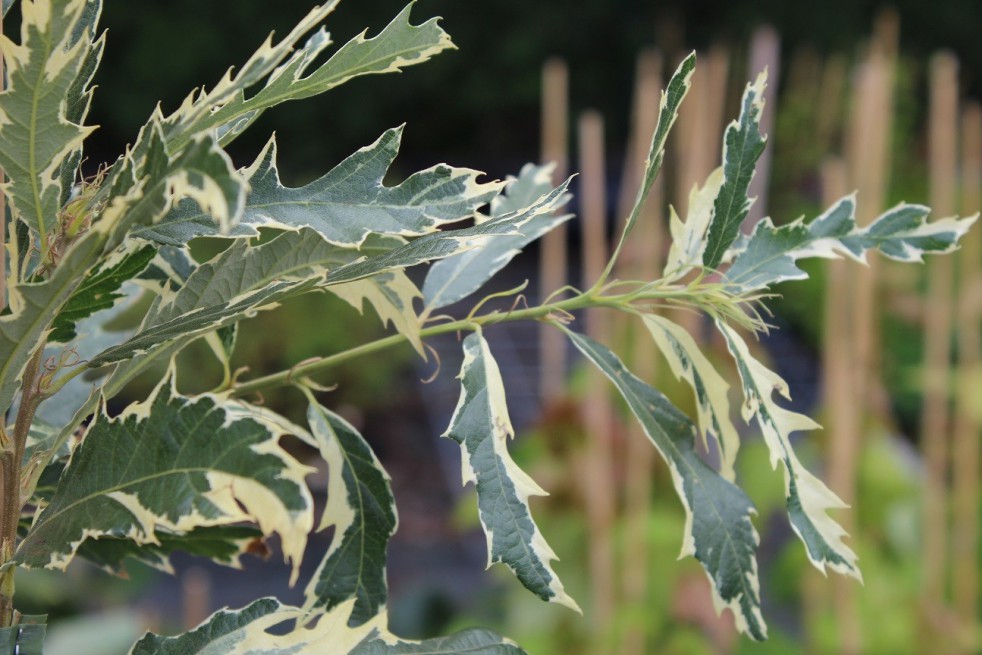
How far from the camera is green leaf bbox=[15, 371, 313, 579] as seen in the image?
260 mm

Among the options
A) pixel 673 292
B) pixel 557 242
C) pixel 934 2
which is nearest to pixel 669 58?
pixel 934 2

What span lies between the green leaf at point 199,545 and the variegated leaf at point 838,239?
0.20 metres

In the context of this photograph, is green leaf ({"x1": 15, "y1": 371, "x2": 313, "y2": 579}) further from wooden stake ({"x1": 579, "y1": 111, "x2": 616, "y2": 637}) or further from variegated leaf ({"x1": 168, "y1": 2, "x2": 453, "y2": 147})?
wooden stake ({"x1": 579, "y1": 111, "x2": 616, "y2": 637})

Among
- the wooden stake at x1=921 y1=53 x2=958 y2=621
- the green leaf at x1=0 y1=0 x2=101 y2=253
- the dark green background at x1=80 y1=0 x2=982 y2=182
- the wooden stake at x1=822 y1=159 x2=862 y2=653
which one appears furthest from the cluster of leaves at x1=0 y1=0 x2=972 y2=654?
the dark green background at x1=80 y1=0 x2=982 y2=182

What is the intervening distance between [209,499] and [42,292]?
0.21 feet

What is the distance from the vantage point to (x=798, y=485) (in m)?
0.34

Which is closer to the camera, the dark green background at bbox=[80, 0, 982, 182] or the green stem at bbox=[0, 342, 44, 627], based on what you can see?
the green stem at bbox=[0, 342, 44, 627]

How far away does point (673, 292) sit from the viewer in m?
0.38

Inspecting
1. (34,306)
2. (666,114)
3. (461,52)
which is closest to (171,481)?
(34,306)

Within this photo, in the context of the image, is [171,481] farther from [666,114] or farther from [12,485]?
[666,114]

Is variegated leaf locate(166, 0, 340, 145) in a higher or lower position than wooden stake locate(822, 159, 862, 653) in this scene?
higher

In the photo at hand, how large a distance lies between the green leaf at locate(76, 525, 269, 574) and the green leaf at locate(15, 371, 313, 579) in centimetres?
11

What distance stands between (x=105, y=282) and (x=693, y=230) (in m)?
0.20

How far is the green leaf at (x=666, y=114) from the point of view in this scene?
0.32 meters
